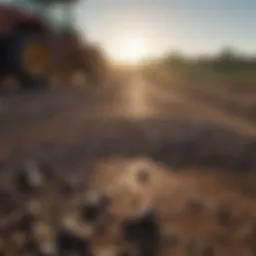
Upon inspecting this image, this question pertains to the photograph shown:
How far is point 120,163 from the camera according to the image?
1.01m

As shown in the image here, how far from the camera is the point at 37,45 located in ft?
5.17

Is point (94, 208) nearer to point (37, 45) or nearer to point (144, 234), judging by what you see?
point (144, 234)

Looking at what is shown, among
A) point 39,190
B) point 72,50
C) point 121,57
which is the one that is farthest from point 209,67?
point 72,50

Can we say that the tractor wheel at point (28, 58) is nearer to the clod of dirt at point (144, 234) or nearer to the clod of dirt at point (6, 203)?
the clod of dirt at point (6, 203)

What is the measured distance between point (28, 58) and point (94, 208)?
782 mm

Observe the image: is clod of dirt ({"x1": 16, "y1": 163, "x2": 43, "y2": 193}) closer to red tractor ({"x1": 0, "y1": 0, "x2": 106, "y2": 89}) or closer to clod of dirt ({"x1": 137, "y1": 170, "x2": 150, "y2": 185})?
clod of dirt ({"x1": 137, "y1": 170, "x2": 150, "y2": 185})

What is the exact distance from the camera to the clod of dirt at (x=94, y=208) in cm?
85

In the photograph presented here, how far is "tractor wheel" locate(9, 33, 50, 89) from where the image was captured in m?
1.55

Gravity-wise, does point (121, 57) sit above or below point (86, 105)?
above

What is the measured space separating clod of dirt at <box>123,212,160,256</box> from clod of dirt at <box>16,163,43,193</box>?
0.18m

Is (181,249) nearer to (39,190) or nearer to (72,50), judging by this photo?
(39,190)

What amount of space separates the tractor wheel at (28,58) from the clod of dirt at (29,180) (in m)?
0.60

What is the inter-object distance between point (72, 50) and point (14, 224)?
3.14 feet

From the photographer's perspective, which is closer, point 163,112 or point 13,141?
point 13,141
